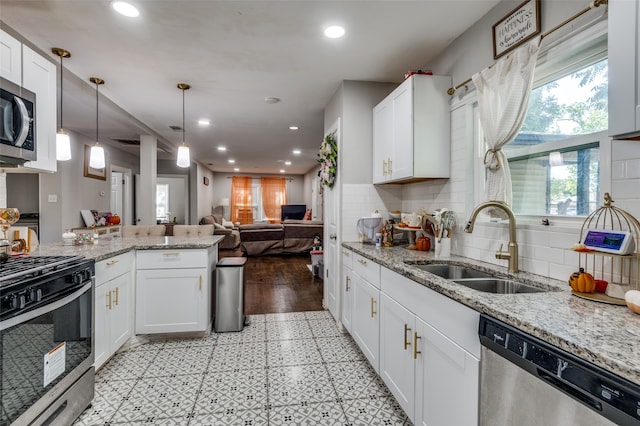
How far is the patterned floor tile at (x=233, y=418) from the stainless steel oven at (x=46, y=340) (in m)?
0.69

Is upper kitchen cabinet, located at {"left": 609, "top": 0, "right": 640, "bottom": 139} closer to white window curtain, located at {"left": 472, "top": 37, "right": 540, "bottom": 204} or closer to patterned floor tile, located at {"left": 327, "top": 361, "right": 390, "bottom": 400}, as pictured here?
white window curtain, located at {"left": 472, "top": 37, "right": 540, "bottom": 204}

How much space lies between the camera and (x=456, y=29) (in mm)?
A: 2260

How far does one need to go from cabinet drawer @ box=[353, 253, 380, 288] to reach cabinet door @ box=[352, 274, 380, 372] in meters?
0.04

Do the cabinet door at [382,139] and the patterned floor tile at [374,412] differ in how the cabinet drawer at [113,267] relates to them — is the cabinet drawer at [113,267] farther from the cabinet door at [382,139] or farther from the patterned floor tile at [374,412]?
the cabinet door at [382,139]

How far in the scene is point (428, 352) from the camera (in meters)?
1.50

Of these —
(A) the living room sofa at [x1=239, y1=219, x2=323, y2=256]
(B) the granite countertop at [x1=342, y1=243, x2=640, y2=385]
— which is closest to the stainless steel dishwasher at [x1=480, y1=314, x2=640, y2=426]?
(B) the granite countertop at [x1=342, y1=243, x2=640, y2=385]

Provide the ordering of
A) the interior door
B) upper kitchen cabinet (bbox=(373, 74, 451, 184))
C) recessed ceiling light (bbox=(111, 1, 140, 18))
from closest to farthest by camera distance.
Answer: recessed ceiling light (bbox=(111, 1, 140, 18)) < upper kitchen cabinet (bbox=(373, 74, 451, 184)) < the interior door

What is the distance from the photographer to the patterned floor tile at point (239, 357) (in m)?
2.46

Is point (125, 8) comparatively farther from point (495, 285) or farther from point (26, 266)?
point (495, 285)

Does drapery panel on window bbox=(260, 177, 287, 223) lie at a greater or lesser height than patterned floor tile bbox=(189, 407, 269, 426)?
greater

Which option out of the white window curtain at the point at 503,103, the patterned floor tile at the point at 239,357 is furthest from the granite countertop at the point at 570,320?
the patterned floor tile at the point at 239,357

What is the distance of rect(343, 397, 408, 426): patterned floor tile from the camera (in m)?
1.84

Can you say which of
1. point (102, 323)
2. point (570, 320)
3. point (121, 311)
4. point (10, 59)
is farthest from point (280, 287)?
point (570, 320)

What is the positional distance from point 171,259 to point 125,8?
1884 millimetres
